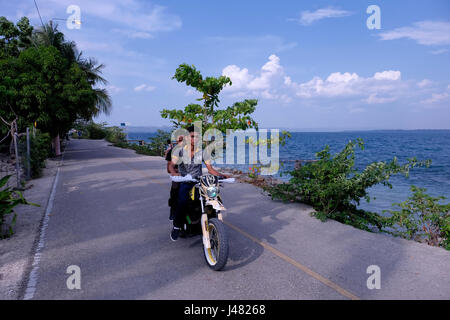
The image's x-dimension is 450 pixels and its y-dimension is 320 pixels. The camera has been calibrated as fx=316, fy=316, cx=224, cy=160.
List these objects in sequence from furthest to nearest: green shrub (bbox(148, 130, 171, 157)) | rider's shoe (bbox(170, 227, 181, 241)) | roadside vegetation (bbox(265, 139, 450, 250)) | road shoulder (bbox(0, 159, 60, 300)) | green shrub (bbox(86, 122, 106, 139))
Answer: green shrub (bbox(86, 122, 106, 139)) → green shrub (bbox(148, 130, 171, 157)) → roadside vegetation (bbox(265, 139, 450, 250)) → rider's shoe (bbox(170, 227, 181, 241)) → road shoulder (bbox(0, 159, 60, 300))

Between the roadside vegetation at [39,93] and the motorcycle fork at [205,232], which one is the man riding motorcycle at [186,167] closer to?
the motorcycle fork at [205,232]

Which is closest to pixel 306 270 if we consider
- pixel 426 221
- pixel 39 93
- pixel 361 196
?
pixel 426 221

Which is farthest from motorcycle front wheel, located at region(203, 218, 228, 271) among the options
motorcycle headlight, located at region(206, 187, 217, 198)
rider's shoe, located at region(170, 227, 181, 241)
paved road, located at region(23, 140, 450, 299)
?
rider's shoe, located at region(170, 227, 181, 241)

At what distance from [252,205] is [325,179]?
6.50ft

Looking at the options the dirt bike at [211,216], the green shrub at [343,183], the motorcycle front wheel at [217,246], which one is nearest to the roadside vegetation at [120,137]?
the green shrub at [343,183]

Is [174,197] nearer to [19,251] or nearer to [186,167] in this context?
[186,167]

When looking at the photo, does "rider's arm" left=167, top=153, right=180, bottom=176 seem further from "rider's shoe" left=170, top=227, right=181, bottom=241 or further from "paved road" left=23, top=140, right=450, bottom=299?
"paved road" left=23, top=140, right=450, bottom=299

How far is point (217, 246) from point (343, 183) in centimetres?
382

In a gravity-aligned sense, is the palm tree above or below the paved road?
above

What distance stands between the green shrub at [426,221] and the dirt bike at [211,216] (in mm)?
4017

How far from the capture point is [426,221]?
628cm

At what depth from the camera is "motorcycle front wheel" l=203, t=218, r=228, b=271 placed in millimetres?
4168

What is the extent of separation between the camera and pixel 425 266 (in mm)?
4578
